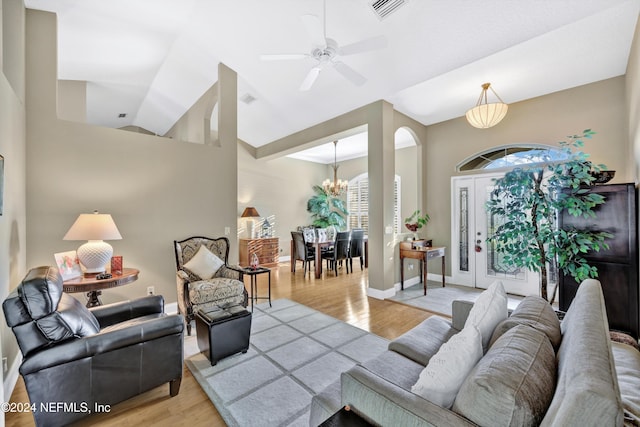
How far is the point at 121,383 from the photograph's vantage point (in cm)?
180

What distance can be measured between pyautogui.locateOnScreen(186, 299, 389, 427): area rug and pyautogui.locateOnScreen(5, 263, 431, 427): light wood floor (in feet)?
0.40

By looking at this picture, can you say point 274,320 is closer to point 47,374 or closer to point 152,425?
point 152,425

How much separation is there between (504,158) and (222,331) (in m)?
4.98

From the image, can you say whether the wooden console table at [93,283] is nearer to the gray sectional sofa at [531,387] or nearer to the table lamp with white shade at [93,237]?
the table lamp with white shade at [93,237]

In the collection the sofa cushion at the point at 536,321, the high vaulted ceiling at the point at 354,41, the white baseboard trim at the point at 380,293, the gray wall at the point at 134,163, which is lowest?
the white baseboard trim at the point at 380,293

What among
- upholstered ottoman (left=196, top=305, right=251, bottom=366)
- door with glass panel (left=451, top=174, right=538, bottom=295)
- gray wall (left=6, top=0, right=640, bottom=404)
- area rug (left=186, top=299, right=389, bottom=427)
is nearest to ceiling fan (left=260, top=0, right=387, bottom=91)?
gray wall (left=6, top=0, right=640, bottom=404)

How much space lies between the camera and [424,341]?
1929mm

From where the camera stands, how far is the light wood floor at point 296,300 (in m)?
1.84

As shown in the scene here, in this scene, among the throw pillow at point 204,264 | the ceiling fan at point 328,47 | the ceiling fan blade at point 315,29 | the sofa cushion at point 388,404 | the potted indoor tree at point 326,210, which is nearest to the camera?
the sofa cushion at point 388,404

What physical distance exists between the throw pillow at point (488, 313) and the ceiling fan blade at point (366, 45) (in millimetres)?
2323

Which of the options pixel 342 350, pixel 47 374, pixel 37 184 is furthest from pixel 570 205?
pixel 37 184

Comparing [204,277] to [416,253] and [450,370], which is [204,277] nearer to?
[450,370]

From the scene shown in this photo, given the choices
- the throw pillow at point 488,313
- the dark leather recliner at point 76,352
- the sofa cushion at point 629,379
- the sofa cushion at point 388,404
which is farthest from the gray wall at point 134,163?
the sofa cushion at point 388,404

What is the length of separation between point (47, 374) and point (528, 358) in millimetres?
2450
